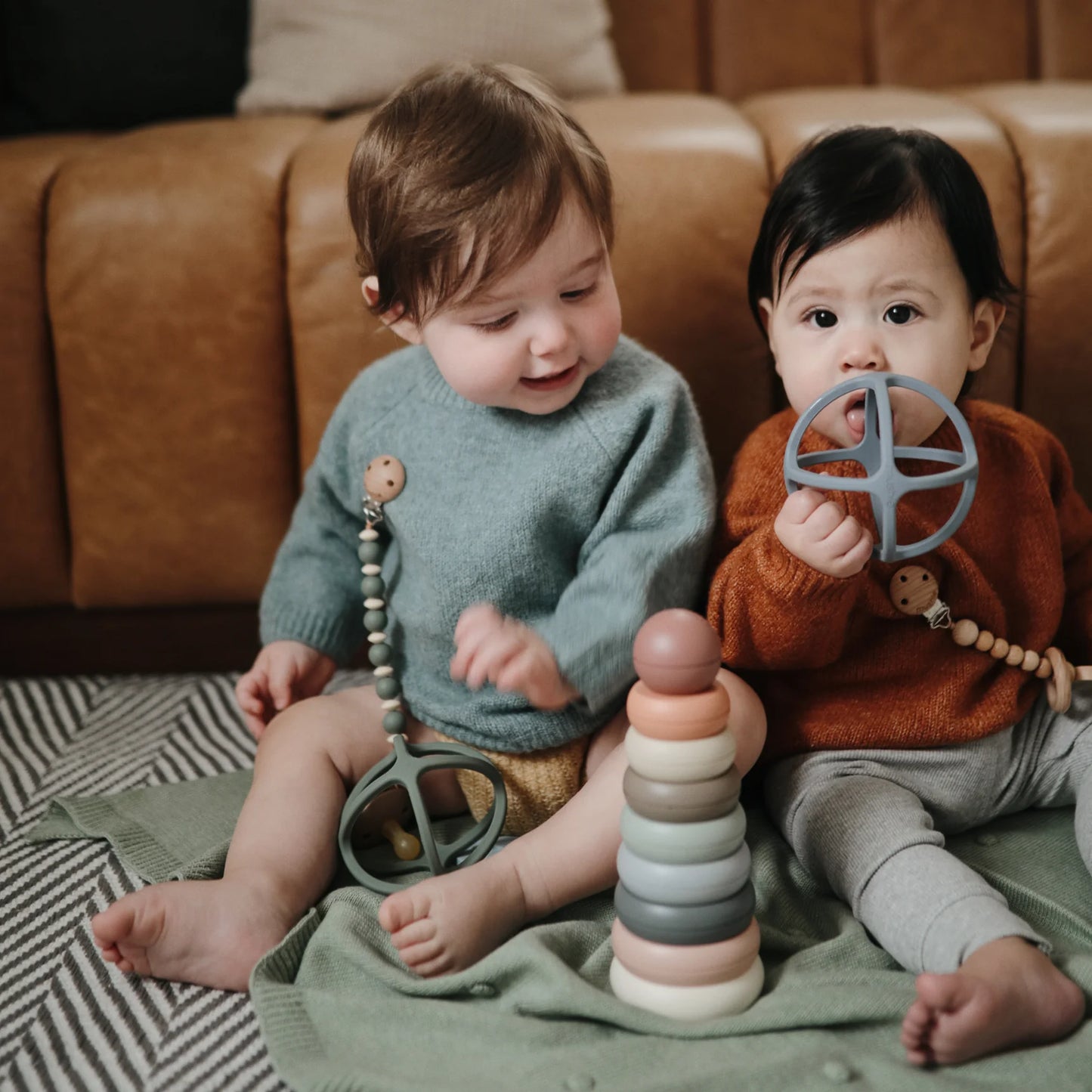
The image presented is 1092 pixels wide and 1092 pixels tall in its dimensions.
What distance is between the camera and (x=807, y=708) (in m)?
1.01

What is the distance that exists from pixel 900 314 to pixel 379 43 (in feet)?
2.89

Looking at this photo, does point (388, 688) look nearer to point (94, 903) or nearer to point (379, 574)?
point (379, 574)

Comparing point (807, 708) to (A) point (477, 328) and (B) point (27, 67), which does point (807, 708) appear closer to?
(A) point (477, 328)

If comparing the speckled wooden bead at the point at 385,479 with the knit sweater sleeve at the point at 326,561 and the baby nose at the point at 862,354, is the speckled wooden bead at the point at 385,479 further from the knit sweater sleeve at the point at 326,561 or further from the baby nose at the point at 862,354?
the baby nose at the point at 862,354

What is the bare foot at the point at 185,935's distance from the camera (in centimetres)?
85

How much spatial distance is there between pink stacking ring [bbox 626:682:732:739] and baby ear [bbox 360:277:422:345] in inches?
15.9

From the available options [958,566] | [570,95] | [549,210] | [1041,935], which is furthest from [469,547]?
[570,95]

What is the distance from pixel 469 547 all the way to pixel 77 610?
0.62m

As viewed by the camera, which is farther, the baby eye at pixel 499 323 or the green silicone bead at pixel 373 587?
the green silicone bead at pixel 373 587

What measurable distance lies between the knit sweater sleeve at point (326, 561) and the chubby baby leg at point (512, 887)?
30 centimetres

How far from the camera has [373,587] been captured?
1.06 metres

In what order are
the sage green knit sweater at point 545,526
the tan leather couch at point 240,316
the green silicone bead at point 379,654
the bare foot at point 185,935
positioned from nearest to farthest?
the bare foot at point 185,935, the sage green knit sweater at point 545,526, the green silicone bead at point 379,654, the tan leather couch at point 240,316

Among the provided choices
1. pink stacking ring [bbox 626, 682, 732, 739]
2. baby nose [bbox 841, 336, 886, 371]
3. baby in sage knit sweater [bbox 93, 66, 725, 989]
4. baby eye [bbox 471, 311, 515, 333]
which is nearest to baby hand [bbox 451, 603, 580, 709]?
baby in sage knit sweater [bbox 93, 66, 725, 989]

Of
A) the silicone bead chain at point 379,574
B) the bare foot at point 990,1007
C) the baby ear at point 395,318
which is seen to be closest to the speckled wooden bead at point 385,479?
the silicone bead chain at point 379,574
